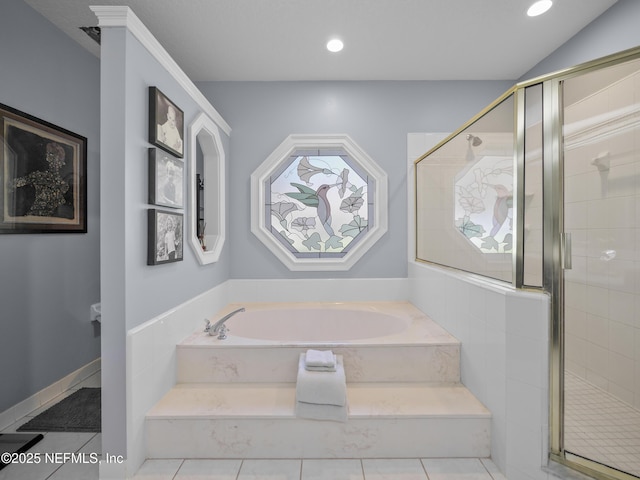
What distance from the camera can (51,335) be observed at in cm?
220

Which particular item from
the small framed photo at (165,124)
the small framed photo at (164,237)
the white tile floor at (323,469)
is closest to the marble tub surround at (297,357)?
the white tile floor at (323,469)

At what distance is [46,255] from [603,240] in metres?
3.19

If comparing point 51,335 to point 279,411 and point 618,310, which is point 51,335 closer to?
point 279,411

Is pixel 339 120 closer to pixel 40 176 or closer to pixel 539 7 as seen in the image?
pixel 539 7

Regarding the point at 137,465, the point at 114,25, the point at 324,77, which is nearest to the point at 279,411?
the point at 137,465

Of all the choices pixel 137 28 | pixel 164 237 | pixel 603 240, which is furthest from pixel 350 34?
pixel 603 240

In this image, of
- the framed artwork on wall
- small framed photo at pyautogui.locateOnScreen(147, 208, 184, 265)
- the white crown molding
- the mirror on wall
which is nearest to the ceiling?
the white crown molding

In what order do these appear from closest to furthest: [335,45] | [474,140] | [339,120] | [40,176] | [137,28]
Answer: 1. [137,28]
2. [474,140]
3. [40,176]
4. [335,45]
5. [339,120]

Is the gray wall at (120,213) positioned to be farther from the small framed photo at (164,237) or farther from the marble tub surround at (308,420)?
the marble tub surround at (308,420)

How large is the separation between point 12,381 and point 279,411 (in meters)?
1.66

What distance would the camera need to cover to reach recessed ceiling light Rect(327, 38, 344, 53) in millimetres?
2328

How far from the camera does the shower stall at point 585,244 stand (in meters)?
1.41

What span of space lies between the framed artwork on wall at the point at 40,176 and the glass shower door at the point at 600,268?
2957 mm

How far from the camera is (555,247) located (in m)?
1.46
